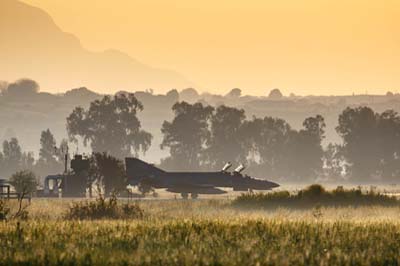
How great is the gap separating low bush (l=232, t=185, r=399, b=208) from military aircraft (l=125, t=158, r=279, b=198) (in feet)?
92.5

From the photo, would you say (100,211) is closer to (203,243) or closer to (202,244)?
(203,243)

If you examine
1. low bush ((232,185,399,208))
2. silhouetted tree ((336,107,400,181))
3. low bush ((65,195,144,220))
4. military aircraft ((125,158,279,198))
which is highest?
silhouetted tree ((336,107,400,181))

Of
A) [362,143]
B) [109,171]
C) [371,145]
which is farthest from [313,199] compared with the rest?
[362,143]

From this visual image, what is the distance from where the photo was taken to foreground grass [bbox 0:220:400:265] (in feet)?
65.2

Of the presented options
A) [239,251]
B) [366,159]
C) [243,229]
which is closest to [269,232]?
[243,229]

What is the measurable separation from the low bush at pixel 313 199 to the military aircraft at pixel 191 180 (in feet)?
92.5

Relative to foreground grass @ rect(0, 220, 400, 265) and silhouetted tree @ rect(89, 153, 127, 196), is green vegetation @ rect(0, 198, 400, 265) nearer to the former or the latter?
foreground grass @ rect(0, 220, 400, 265)

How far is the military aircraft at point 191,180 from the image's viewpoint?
313ft

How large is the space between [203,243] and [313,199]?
1632 inches

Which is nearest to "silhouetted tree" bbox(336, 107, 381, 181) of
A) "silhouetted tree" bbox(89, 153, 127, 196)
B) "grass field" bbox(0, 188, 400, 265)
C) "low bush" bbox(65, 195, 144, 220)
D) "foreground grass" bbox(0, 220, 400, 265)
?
"silhouetted tree" bbox(89, 153, 127, 196)

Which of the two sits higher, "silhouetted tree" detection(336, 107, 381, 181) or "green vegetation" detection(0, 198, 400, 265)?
"silhouetted tree" detection(336, 107, 381, 181)

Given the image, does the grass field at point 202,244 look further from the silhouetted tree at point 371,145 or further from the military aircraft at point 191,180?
the silhouetted tree at point 371,145

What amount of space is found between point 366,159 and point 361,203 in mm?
130120

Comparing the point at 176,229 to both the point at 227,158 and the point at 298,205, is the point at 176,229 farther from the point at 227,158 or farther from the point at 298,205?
the point at 227,158
